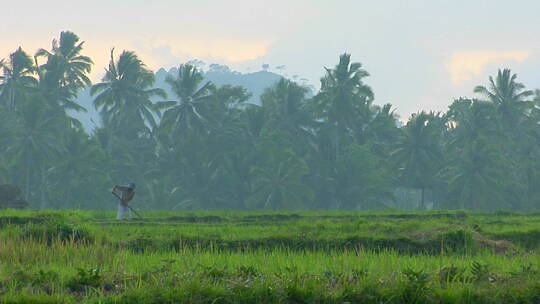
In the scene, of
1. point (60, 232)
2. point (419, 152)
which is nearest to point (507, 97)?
point (419, 152)

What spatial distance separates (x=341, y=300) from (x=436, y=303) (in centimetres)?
103

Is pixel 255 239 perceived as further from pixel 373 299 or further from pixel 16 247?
pixel 373 299

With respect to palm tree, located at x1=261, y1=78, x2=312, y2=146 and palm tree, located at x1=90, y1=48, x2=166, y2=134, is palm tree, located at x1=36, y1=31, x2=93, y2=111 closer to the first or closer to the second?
palm tree, located at x1=90, y1=48, x2=166, y2=134

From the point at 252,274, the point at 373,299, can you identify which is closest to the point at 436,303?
the point at 373,299

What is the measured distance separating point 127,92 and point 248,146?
9187mm

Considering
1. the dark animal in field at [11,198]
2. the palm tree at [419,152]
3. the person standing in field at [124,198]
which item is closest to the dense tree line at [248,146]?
the palm tree at [419,152]

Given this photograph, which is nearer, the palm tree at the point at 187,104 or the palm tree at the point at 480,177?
the palm tree at the point at 480,177

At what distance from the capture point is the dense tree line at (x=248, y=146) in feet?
131

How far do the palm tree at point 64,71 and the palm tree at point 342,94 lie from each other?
53.2 feet

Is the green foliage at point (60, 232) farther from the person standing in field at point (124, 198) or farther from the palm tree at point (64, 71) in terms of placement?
the palm tree at point (64, 71)

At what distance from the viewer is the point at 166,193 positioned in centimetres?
4247

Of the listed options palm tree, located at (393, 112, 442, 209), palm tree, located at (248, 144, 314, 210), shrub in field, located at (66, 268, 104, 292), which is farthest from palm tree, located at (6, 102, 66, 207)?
shrub in field, located at (66, 268, 104, 292)

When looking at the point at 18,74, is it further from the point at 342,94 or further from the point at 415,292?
the point at 415,292

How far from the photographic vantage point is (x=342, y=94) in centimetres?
4334
